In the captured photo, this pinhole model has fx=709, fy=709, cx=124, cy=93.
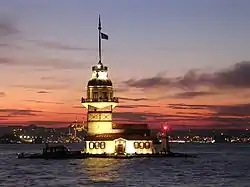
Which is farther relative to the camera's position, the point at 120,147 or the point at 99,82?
the point at 99,82

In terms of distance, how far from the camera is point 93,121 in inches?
5059

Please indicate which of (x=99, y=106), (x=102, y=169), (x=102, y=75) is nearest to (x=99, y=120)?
(x=99, y=106)

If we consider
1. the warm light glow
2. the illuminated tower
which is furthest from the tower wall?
the warm light glow

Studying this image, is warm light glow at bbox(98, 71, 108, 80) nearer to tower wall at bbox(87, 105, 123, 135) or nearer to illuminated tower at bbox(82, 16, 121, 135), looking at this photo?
illuminated tower at bbox(82, 16, 121, 135)

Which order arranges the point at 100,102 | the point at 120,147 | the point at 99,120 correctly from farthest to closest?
the point at 99,120, the point at 100,102, the point at 120,147

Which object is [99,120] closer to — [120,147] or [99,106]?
[99,106]

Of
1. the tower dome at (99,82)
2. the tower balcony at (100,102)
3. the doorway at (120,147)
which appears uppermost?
the tower dome at (99,82)

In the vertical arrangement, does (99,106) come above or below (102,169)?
above

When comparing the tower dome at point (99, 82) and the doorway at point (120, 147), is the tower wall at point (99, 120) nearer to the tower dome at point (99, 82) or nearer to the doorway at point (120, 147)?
the doorway at point (120, 147)

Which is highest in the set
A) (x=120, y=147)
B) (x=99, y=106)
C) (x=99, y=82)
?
(x=99, y=82)

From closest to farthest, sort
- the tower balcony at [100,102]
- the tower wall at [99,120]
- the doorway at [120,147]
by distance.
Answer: the doorway at [120,147] < the tower balcony at [100,102] < the tower wall at [99,120]

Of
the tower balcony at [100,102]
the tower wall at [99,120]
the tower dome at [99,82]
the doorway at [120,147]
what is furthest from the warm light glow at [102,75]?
the doorway at [120,147]

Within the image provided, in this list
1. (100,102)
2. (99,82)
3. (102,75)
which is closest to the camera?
(100,102)

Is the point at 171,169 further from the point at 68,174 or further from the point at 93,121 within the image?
the point at 93,121
